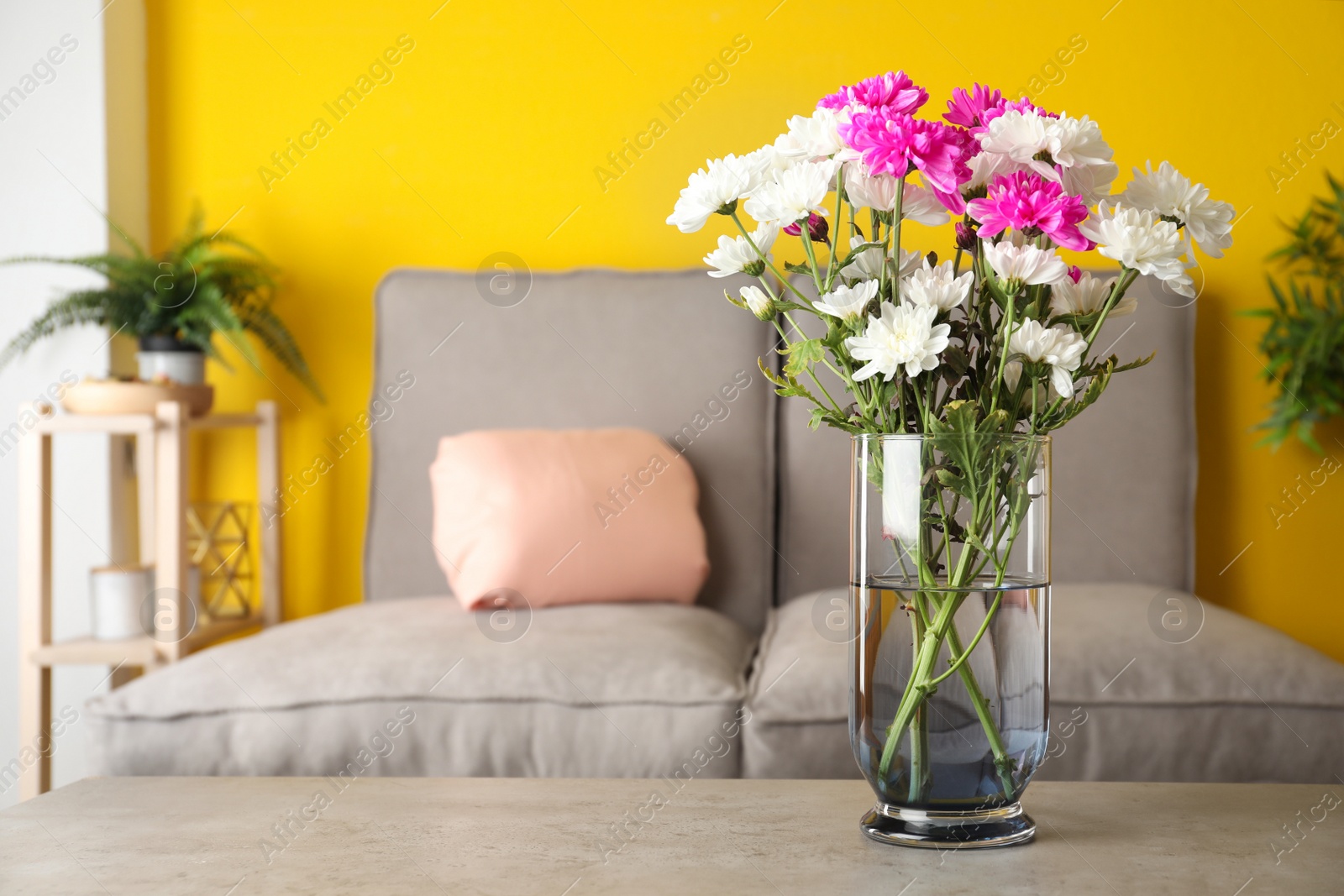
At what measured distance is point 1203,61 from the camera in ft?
7.45

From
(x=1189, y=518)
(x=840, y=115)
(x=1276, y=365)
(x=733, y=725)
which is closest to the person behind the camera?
(x=840, y=115)

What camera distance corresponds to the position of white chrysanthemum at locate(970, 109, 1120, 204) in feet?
2.26

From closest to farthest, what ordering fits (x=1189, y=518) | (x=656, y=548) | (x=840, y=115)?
(x=840, y=115) < (x=656, y=548) < (x=1189, y=518)

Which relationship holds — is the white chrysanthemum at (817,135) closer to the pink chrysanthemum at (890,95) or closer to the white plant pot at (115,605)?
the pink chrysanthemum at (890,95)

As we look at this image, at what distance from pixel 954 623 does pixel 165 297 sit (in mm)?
1851

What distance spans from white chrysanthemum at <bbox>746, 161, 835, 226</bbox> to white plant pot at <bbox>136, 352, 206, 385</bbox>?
1.67m

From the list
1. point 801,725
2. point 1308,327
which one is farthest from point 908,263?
point 1308,327

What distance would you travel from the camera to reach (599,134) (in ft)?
7.65

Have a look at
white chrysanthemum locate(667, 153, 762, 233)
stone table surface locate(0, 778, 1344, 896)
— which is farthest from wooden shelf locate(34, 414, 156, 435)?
white chrysanthemum locate(667, 153, 762, 233)

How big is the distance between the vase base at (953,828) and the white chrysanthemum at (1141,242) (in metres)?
0.37

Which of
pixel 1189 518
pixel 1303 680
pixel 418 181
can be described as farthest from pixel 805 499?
pixel 418 181

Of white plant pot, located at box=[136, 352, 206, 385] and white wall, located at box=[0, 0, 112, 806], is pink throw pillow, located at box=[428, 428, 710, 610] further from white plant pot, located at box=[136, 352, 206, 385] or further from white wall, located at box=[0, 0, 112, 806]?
white wall, located at box=[0, 0, 112, 806]

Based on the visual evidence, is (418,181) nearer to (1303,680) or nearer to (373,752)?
(373,752)

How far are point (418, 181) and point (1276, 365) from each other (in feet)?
5.88
